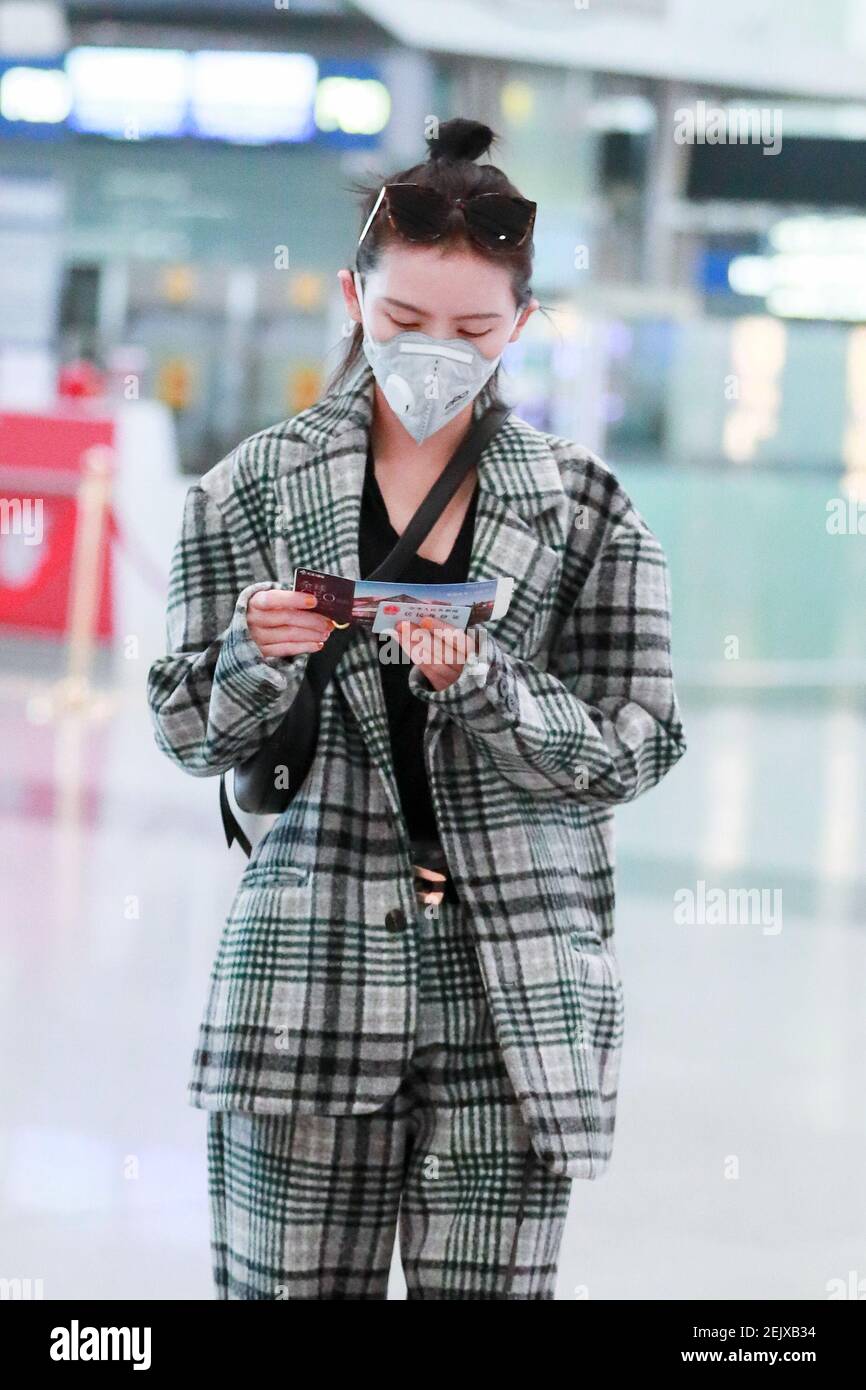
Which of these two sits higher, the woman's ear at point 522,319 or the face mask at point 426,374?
the woman's ear at point 522,319

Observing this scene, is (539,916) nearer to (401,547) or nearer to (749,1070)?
(401,547)

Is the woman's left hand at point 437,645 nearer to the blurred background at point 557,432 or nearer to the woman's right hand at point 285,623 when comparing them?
the woman's right hand at point 285,623

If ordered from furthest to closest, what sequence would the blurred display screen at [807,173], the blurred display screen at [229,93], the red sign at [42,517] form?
the blurred display screen at [229,93] → the blurred display screen at [807,173] → the red sign at [42,517]

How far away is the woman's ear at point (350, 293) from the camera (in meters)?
1.86

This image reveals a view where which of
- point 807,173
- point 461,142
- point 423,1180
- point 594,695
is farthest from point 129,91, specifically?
point 423,1180

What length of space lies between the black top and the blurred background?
34 centimetres

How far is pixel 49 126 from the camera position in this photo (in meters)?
13.5

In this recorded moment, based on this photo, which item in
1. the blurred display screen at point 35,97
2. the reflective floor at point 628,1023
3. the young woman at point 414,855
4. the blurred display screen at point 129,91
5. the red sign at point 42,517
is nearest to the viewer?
the young woman at point 414,855

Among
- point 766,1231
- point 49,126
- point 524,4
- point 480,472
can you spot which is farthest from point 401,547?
point 49,126

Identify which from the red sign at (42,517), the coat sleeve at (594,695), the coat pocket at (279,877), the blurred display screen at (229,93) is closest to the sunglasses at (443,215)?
the coat sleeve at (594,695)

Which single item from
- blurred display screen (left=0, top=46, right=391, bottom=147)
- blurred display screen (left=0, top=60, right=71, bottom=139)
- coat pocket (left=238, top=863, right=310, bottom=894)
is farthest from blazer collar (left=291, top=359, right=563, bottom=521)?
blurred display screen (left=0, top=60, right=71, bottom=139)

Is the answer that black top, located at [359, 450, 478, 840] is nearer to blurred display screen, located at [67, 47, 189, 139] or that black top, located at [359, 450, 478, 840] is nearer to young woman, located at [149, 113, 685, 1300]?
young woman, located at [149, 113, 685, 1300]

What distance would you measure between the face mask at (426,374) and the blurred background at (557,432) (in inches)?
9.4

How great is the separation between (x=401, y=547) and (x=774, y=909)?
443 centimetres
